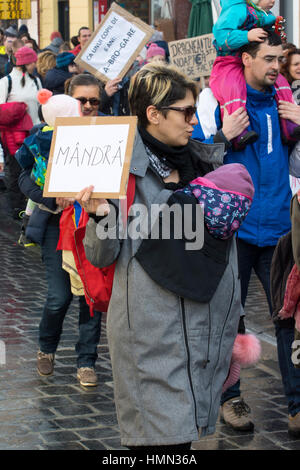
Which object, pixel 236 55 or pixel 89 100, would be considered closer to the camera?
pixel 236 55

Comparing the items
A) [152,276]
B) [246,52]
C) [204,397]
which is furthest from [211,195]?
[246,52]

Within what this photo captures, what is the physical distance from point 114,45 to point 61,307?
4166 mm

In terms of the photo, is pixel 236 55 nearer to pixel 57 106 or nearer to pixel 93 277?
pixel 57 106

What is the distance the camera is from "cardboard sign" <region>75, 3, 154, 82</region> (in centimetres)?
931

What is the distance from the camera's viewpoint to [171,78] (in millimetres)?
3594

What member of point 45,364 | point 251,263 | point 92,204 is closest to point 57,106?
point 251,263

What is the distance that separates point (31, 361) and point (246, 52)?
263 cm

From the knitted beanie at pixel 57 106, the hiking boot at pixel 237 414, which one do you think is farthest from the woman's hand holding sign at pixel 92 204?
the knitted beanie at pixel 57 106

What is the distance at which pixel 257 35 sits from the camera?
496 cm

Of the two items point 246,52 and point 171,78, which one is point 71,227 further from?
point 171,78

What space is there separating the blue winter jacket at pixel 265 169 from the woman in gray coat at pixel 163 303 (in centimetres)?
145

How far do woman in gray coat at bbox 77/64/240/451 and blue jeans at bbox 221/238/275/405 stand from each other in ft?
5.09
